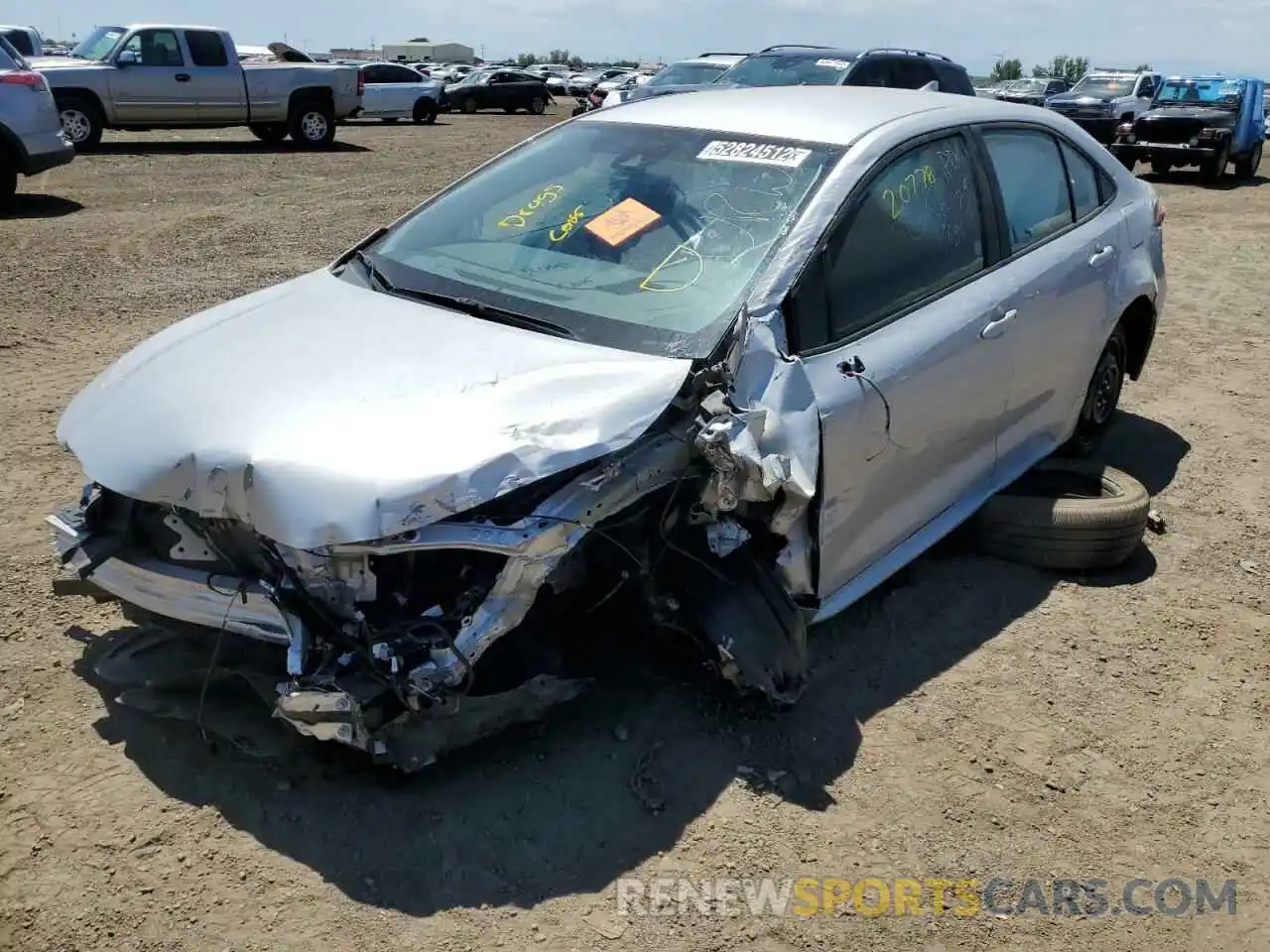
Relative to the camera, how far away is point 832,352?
3393 mm

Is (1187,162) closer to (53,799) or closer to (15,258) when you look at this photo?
(15,258)

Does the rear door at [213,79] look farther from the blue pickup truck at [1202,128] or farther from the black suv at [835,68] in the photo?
the blue pickup truck at [1202,128]

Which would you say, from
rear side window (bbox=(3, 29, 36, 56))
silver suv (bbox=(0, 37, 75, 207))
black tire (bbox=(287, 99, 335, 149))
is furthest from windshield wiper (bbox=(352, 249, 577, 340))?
rear side window (bbox=(3, 29, 36, 56))

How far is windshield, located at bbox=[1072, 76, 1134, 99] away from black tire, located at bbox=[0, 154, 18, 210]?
19.1 meters

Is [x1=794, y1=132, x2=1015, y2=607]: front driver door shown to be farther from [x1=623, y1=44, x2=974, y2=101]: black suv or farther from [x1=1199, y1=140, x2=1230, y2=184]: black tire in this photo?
[x1=1199, y1=140, x2=1230, y2=184]: black tire

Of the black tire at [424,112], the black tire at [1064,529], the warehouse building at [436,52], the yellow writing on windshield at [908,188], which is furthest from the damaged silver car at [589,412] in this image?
the warehouse building at [436,52]

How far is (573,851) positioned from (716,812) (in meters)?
0.42

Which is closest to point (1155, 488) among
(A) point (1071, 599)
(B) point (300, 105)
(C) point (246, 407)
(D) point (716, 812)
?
(A) point (1071, 599)

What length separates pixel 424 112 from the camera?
26.8 m

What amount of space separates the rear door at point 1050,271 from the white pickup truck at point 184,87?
48.1 feet

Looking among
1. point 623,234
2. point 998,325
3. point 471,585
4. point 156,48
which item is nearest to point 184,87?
point 156,48

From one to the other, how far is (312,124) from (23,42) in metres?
5.43

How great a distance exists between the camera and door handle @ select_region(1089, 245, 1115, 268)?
15.2ft

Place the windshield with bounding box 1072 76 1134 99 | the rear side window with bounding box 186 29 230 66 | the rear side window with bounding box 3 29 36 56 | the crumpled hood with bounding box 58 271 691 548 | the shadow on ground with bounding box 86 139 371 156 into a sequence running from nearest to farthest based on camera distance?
1. the crumpled hood with bounding box 58 271 691 548
2. the shadow on ground with bounding box 86 139 371 156
3. the rear side window with bounding box 186 29 230 66
4. the rear side window with bounding box 3 29 36 56
5. the windshield with bounding box 1072 76 1134 99
